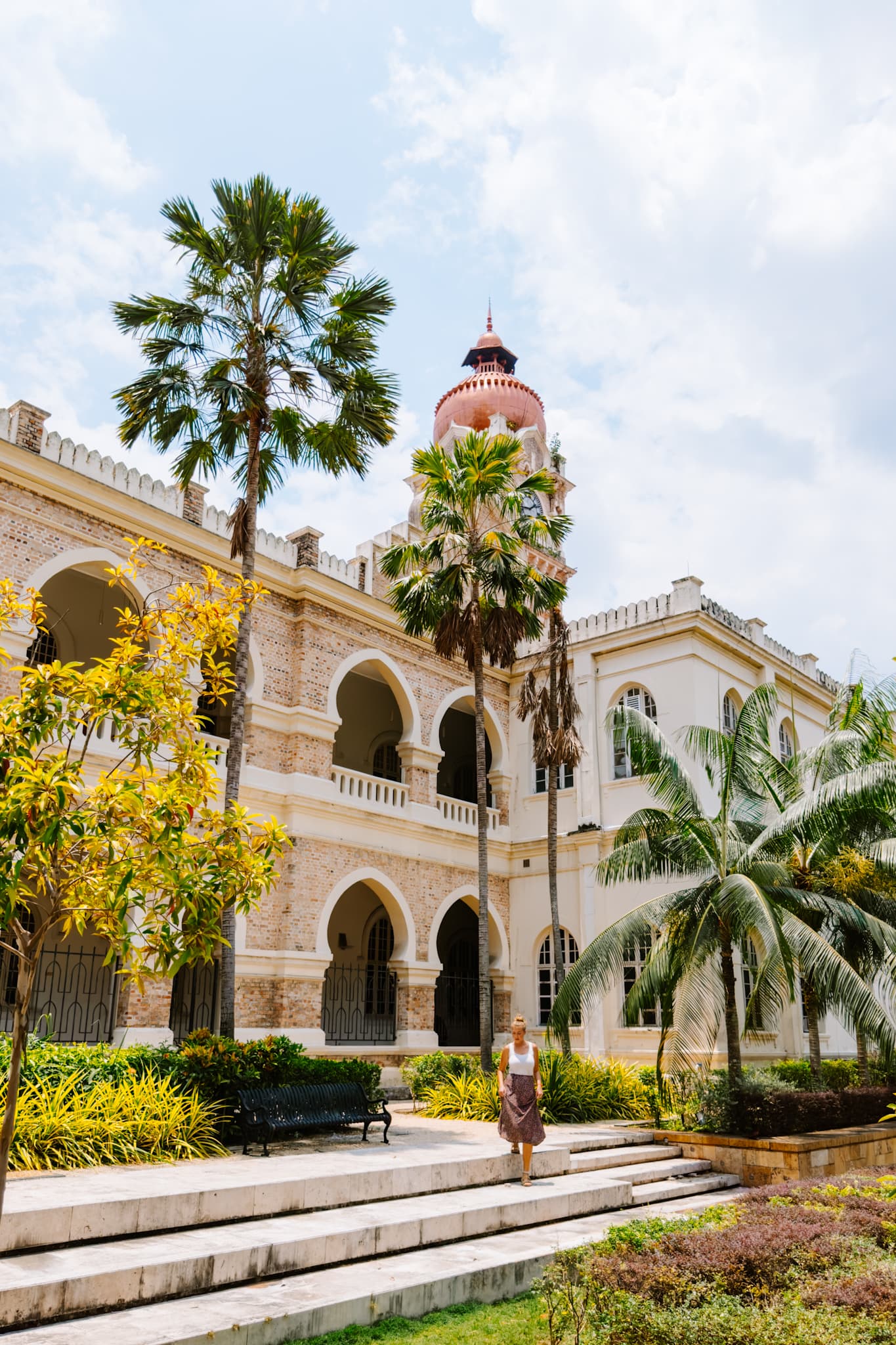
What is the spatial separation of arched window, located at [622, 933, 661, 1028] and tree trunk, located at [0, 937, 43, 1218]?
1501 cm

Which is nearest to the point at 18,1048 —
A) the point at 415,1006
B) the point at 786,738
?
the point at 415,1006

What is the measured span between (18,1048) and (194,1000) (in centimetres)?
1375

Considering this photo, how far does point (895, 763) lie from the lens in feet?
41.8

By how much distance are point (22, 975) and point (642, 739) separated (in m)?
9.73

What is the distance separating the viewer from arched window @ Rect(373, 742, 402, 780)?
2334 cm

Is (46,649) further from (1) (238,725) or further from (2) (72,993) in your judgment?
(1) (238,725)

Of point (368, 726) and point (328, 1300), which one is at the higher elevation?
point (368, 726)

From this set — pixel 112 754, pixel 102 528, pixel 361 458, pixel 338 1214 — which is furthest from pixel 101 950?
pixel 338 1214

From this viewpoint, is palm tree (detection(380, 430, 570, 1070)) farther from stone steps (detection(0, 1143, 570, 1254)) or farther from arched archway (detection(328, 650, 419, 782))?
stone steps (detection(0, 1143, 570, 1254))

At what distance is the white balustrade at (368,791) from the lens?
1819 centimetres

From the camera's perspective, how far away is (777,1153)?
38.7ft

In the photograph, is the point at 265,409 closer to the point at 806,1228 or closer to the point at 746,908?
the point at 746,908

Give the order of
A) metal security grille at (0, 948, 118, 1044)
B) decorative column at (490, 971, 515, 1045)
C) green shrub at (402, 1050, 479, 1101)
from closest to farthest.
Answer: green shrub at (402, 1050, 479, 1101) < metal security grille at (0, 948, 118, 1044) < decorative column at (490, 971, 515, 1045)

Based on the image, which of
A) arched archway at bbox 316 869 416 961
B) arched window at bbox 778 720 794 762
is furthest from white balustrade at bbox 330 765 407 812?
arched window at bbox 778 720 794 762
